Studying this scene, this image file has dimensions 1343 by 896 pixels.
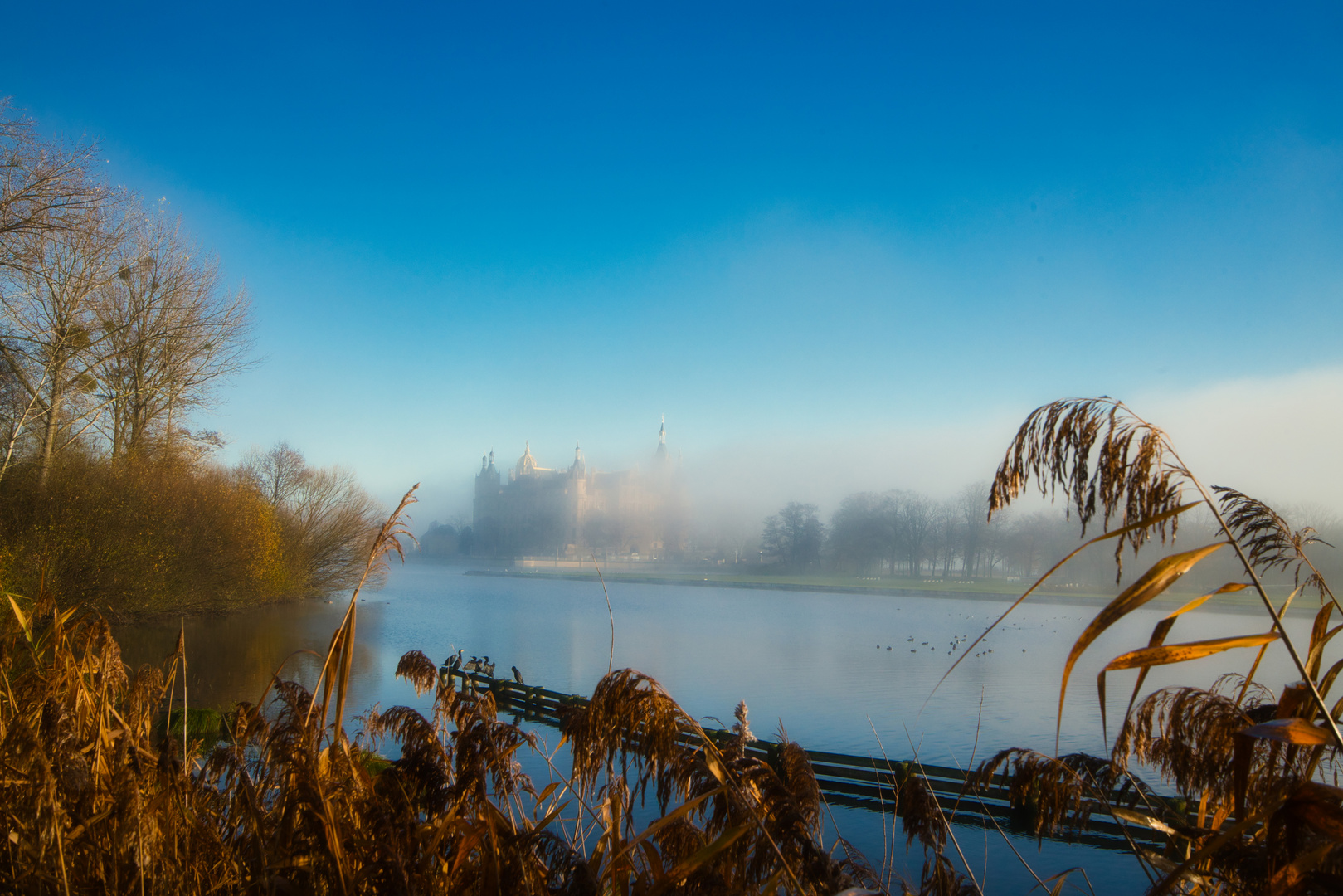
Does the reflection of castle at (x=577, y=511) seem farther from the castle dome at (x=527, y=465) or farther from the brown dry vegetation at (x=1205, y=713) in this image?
the brown dry vegetation at (x=1205, y=713)

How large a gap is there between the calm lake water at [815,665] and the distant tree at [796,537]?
35.2 metres

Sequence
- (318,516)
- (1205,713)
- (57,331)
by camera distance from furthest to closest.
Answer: (318,516), (57,331), (1205,713)

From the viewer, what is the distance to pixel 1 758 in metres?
1.94

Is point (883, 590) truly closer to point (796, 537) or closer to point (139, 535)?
point (796, 537)

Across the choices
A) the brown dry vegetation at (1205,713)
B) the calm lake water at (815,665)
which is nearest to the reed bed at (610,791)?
the brown dry vegetation at (1205,713)

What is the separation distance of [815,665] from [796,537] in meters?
57.0

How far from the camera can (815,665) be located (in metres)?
21.7

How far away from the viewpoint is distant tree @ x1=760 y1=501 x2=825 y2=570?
77.4 metres

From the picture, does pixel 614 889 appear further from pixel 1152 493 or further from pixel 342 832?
pixel 1152 493

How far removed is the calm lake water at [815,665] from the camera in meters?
11.9

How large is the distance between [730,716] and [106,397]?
1496cm

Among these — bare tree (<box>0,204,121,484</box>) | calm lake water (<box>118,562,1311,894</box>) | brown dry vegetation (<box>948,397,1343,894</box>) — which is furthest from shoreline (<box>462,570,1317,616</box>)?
brown dry vegetation (<box>948,397,1343,894</box>)

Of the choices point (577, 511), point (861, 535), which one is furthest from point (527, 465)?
point (861, 535)

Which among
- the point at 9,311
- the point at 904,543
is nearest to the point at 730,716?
the point at 9,311
